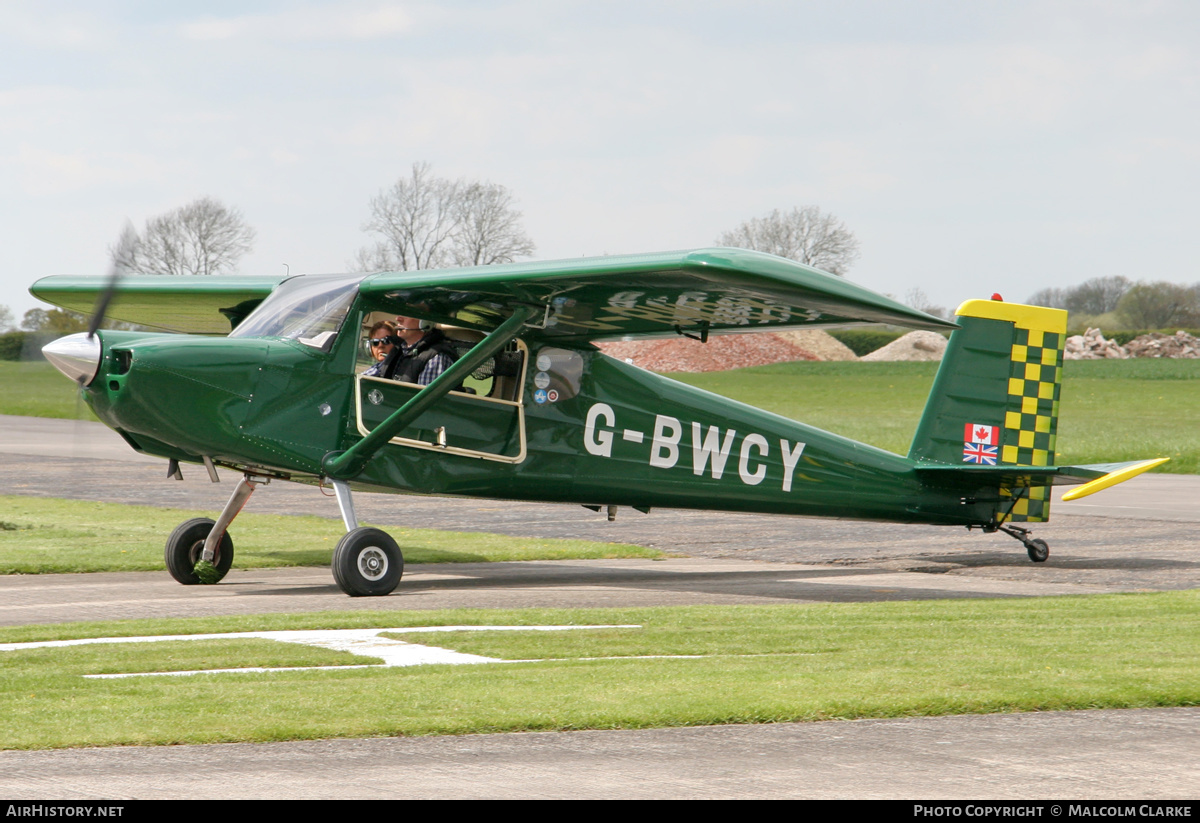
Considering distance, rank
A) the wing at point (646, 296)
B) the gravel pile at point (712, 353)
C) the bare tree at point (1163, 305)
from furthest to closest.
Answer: the bare tree at point (1163, 305) → the gravel pile at point (712, 353) → the wing at point (646, 296)

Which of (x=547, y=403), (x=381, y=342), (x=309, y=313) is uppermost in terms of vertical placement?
(x=309, y=313)

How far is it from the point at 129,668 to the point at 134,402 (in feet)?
12.2

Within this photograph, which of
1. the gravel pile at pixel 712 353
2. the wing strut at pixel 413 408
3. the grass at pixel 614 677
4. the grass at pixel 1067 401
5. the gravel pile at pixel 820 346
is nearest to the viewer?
the grass at pixel 614 677

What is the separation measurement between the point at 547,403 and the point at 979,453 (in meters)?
5.09

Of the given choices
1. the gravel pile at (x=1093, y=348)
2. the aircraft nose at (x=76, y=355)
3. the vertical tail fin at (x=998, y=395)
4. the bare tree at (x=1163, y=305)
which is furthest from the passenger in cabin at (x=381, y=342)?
the bare tree at (x=1163, y=305)

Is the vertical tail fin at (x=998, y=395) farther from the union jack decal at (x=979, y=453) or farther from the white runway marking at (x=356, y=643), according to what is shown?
the white runway marking at (x=356, y=643)

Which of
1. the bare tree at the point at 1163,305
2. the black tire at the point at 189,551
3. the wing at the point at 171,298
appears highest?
the bare tree at the point at 1163,305

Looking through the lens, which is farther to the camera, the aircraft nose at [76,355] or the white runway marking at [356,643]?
the aircraft nose at [76,355]

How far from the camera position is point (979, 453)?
48.3ft

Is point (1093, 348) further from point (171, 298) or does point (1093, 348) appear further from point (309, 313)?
point (309, 313)

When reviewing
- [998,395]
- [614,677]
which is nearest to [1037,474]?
[998,395]

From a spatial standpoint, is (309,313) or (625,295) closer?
(625,295)

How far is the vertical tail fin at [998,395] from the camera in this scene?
1470 centimetres
